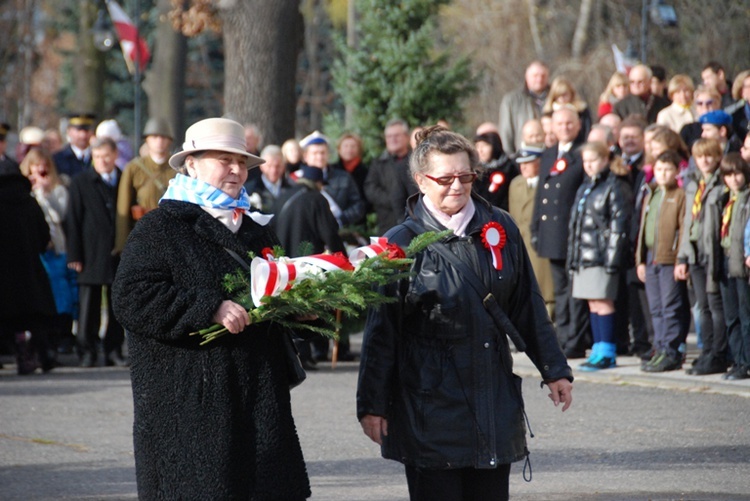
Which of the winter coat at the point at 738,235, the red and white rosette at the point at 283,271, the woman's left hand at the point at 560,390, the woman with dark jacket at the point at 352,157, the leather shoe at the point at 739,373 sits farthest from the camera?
the woman with dark jacket at the point at 352,157

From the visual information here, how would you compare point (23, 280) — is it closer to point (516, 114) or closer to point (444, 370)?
point (516, 114)

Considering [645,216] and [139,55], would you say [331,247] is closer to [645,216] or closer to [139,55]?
[645,216]

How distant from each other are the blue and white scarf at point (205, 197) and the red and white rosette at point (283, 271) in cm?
29

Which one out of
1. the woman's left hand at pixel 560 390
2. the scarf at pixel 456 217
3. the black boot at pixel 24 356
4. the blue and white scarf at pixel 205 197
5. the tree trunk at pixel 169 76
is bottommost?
the black boot at pixel 24 356

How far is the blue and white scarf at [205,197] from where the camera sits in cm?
520

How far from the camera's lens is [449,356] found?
A: 5.30 metres

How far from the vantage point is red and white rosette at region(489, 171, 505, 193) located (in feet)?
46.9

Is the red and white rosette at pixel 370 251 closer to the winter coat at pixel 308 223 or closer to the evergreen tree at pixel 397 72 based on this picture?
the winter coat at pixel 308 223

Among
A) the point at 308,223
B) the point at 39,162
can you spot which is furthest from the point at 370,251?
the point at 39,162

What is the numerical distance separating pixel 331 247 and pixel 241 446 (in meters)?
7.69

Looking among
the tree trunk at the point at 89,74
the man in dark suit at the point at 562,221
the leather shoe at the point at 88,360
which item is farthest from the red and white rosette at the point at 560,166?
the tree trunk at the point at 89,74

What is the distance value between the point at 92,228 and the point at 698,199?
5.94 metres

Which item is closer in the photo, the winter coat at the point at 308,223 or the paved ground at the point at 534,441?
the paved ground at the point at 534,441

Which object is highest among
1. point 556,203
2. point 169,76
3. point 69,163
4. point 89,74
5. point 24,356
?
point 89,74
